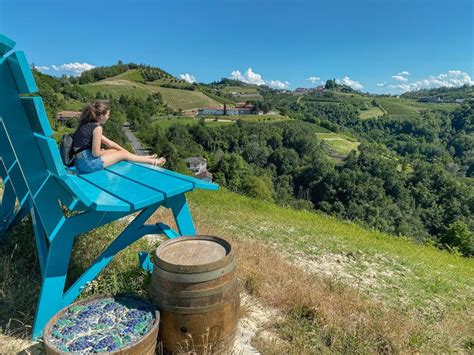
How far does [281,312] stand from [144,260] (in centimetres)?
137

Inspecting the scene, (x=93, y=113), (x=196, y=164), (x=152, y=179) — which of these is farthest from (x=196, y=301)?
(x=196, y=164)

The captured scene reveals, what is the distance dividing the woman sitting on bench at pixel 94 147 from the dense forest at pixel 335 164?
84.0 feet

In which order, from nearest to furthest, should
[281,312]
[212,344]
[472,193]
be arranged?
[212,344] < [281,312] < [472,193]

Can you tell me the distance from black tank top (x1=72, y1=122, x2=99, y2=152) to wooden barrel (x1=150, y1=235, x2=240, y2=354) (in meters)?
1.72

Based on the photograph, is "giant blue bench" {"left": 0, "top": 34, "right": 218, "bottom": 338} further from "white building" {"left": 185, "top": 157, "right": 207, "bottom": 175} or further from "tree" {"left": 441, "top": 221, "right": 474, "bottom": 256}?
"white building" {"left": 185, "top": 157, "right": 207, "bottom": 175}

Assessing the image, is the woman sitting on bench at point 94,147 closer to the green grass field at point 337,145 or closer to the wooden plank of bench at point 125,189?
the wooden plank of bench at point 125,189

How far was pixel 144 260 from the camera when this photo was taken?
3.10 metres

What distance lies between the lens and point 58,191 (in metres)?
2.38

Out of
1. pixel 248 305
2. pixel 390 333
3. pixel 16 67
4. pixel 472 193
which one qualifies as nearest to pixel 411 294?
pixel 390 333

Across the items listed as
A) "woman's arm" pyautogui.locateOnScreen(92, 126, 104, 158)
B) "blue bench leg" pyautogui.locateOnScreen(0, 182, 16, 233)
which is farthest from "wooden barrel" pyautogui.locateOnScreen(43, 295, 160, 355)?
"blue bench leg" pyautogui.locateOnScreen(0, 182, 16, 233)

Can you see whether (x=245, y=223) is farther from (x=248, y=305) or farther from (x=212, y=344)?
Answer: (x=212, y=344)

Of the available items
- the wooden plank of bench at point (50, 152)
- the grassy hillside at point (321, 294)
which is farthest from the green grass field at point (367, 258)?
the wooden plank of bench at point (50, 152)

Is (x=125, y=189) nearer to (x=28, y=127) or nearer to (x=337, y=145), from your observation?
(x=28, y=127)

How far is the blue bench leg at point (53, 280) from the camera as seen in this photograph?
7.94 feet
